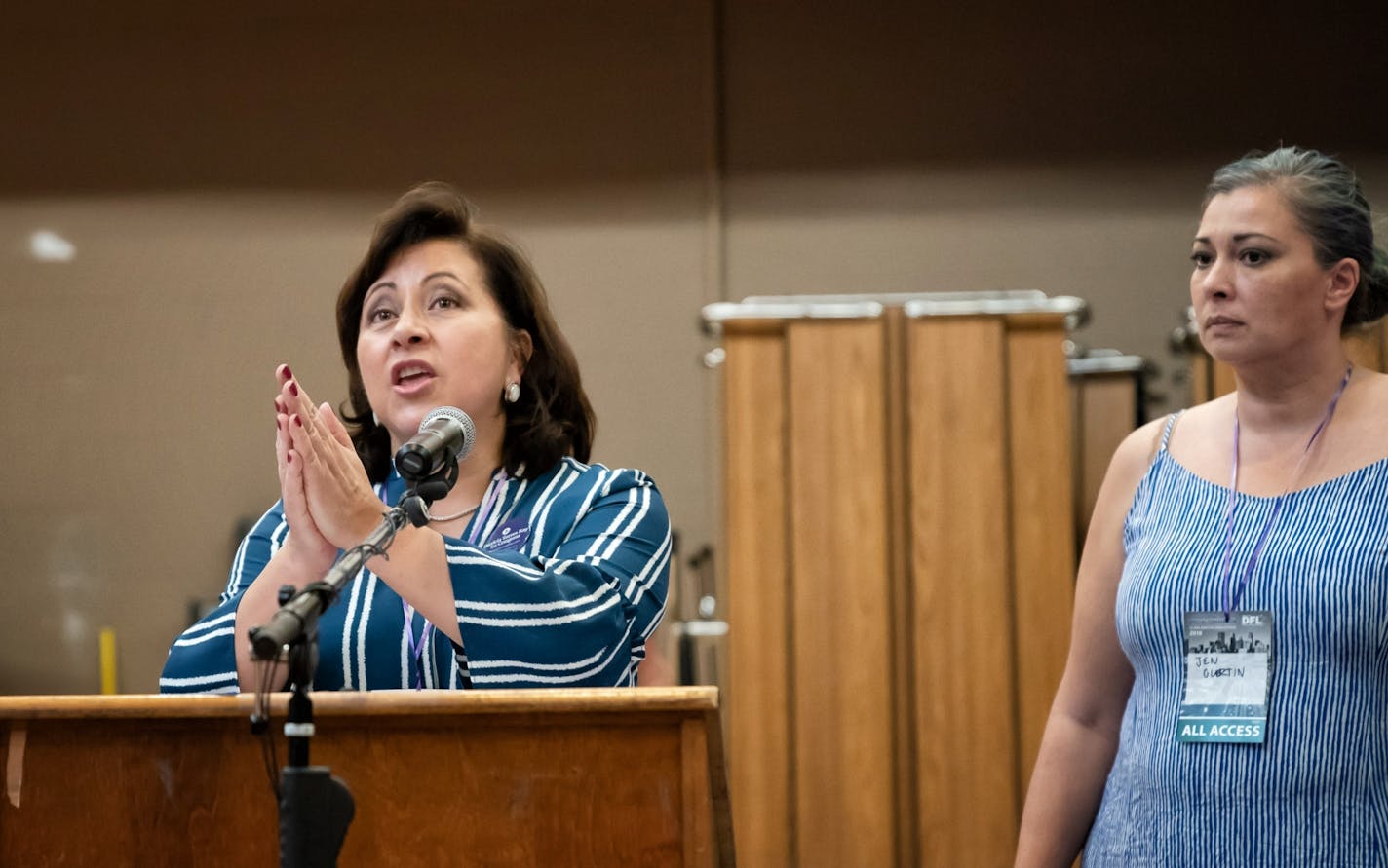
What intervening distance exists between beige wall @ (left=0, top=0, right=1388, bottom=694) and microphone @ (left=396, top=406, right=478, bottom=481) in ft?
11.3

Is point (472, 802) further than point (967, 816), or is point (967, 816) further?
point (967, 816)

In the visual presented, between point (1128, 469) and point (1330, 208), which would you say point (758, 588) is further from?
point (1330, 208)

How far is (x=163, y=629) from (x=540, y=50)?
2496 millimetres

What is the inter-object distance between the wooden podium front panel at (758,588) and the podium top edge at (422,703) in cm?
229

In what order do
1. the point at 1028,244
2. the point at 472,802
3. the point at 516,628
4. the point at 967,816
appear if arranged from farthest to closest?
the point at 1028,244 → the point at 967,816 → the point at 516,628 → the point at 472,802

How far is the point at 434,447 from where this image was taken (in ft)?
5.07

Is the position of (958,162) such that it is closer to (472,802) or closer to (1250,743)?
(1250,743)

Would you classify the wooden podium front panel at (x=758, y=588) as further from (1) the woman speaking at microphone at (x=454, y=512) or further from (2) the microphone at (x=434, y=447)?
(2) the microphone at (x=434, y=447)

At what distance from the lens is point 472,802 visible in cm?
144

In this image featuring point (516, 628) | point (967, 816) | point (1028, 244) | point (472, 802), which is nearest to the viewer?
point (472, 802)

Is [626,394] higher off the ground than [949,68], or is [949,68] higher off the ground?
[949,68]

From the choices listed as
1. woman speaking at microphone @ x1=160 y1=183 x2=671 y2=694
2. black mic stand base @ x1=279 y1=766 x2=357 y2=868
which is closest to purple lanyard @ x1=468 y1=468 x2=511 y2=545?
woman speaking at microphone @ x1=160 y1=183 x2=671 y2=694

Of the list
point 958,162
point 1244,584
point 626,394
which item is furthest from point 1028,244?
point 1244,584

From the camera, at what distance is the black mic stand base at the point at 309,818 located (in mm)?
1261
